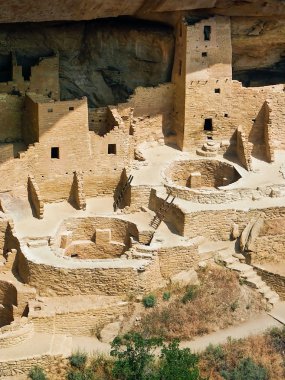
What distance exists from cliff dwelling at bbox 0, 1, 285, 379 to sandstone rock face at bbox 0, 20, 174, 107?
0.04 m

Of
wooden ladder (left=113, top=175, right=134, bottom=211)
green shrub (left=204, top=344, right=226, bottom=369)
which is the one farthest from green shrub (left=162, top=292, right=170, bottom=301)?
wooden ladder (left=113, top=175, right=134, bottom=211)

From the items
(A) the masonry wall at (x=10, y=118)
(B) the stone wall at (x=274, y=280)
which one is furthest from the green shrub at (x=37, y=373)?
(A) the masonry wall at (x=10, y=118)

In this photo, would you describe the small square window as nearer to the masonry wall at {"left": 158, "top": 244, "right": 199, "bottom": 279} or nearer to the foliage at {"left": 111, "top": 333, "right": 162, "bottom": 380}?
the masonry wall at {"left": 158, "top": 244, "right": 199, "bottom": 279}

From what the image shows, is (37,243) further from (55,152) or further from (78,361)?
(78,361)

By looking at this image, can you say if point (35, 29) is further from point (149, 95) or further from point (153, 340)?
point (153, 340)

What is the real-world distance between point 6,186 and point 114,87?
19.1ft

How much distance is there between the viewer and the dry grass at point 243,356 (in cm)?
2583

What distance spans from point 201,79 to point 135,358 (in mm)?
10407

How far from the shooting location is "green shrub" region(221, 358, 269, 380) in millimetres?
25478

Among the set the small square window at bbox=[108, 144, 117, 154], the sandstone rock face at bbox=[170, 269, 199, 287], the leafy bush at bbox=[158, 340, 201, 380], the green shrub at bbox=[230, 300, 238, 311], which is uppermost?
the small square window at bbox=[108, 144, 117, 154]

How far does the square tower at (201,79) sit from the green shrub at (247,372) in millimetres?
9152

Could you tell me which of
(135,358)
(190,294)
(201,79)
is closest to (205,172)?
(201,79)

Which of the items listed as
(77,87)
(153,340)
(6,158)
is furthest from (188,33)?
(153,340)

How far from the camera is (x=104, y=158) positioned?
30812 mm
